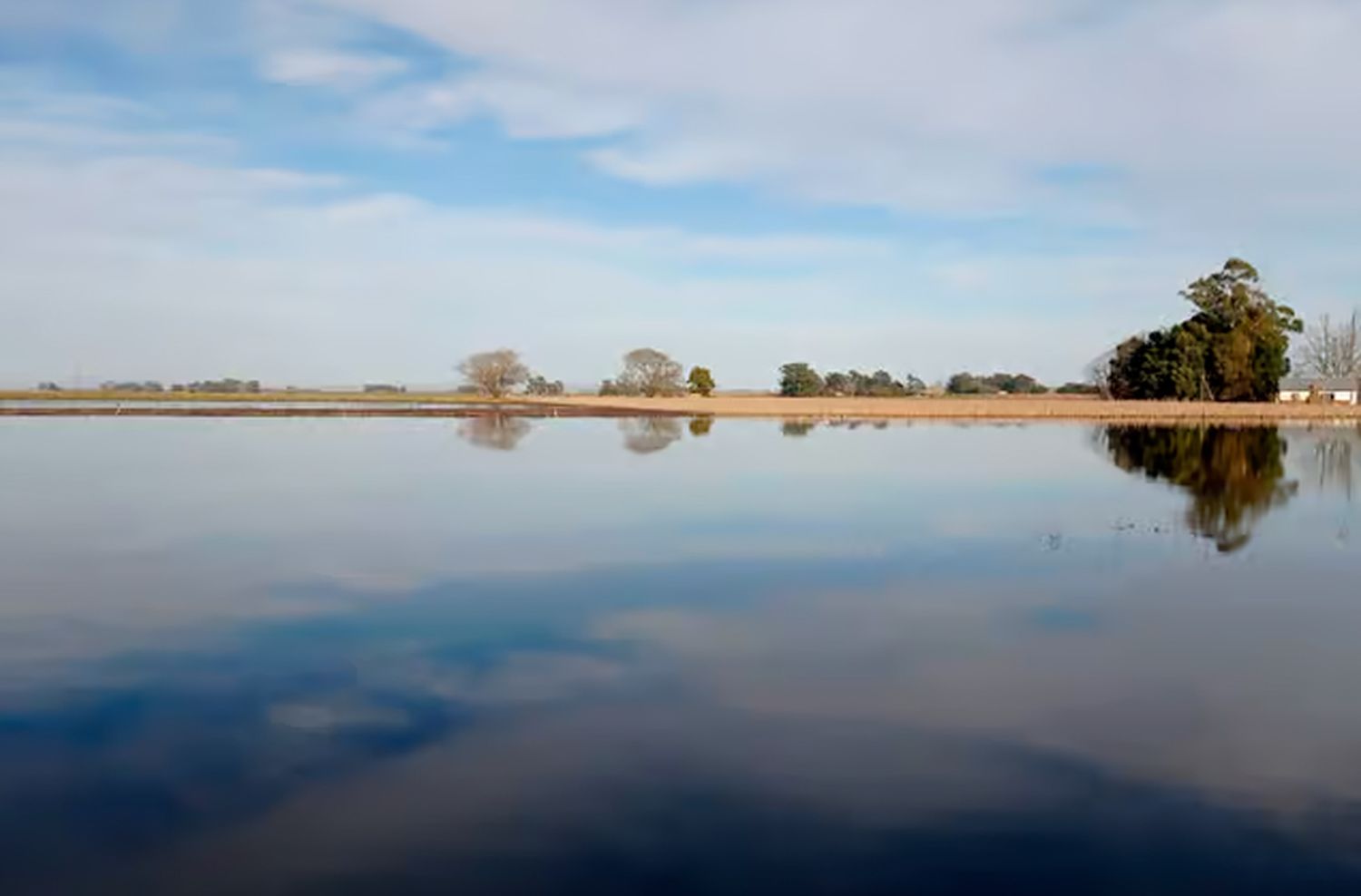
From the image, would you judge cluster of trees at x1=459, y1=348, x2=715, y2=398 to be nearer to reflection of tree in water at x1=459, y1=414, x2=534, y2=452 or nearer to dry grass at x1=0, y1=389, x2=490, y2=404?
dry grass at x1=0, y1=389, x2=490, y2=404

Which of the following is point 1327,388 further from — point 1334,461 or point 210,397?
point 210,397

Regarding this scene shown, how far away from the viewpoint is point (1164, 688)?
26.3 feet

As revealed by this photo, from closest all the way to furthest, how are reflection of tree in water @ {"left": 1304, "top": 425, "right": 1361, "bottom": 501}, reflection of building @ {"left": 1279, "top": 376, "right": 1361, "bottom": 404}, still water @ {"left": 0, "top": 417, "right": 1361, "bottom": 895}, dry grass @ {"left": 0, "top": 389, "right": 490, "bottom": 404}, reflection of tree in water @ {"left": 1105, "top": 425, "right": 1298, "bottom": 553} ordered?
still water @ {"left": 0, "top": 417, "right": 1361, "bottom": 895}, reflection of tree in water @ {"left": 1105, "top": 425, "right": 1298, "bottom": 553}, reflection of tree in water @ {"left": 1304, "top": 425, "right": 1361, "bottom": 501}, reflection of building @ {"left": 1279, "top": 376, "right": 1361, "bottom": 404}, dry grass @ {"left": 0, "top": 389, "right": 490, "bottom": 404}

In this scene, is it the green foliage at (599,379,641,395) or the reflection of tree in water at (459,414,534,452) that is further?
the green foliage at (599,379,641,395)

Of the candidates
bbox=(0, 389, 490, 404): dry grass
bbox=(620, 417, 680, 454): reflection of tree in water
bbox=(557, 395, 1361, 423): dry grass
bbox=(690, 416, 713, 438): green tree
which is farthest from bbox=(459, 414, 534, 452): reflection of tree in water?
bbox=(0, 389, 490, 404): dry grass

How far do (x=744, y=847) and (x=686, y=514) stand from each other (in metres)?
12.8

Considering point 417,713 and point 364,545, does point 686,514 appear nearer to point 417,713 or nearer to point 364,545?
point 364,545

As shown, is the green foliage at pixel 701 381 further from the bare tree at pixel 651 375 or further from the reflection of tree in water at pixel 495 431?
the reflection of tree in water at pixel 495 431

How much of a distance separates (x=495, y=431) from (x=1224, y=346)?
51.5 meters

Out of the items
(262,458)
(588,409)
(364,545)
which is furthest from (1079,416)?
(364,545)

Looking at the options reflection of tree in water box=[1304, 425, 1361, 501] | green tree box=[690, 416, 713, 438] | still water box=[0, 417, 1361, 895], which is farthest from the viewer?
green tree box=[690, 416, 713, 438]

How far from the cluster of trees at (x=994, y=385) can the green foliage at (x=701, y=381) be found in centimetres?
4139

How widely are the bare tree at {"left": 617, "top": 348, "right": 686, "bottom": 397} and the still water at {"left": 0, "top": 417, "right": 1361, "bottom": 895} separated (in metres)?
100

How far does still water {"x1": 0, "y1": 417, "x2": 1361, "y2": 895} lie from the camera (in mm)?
5262
